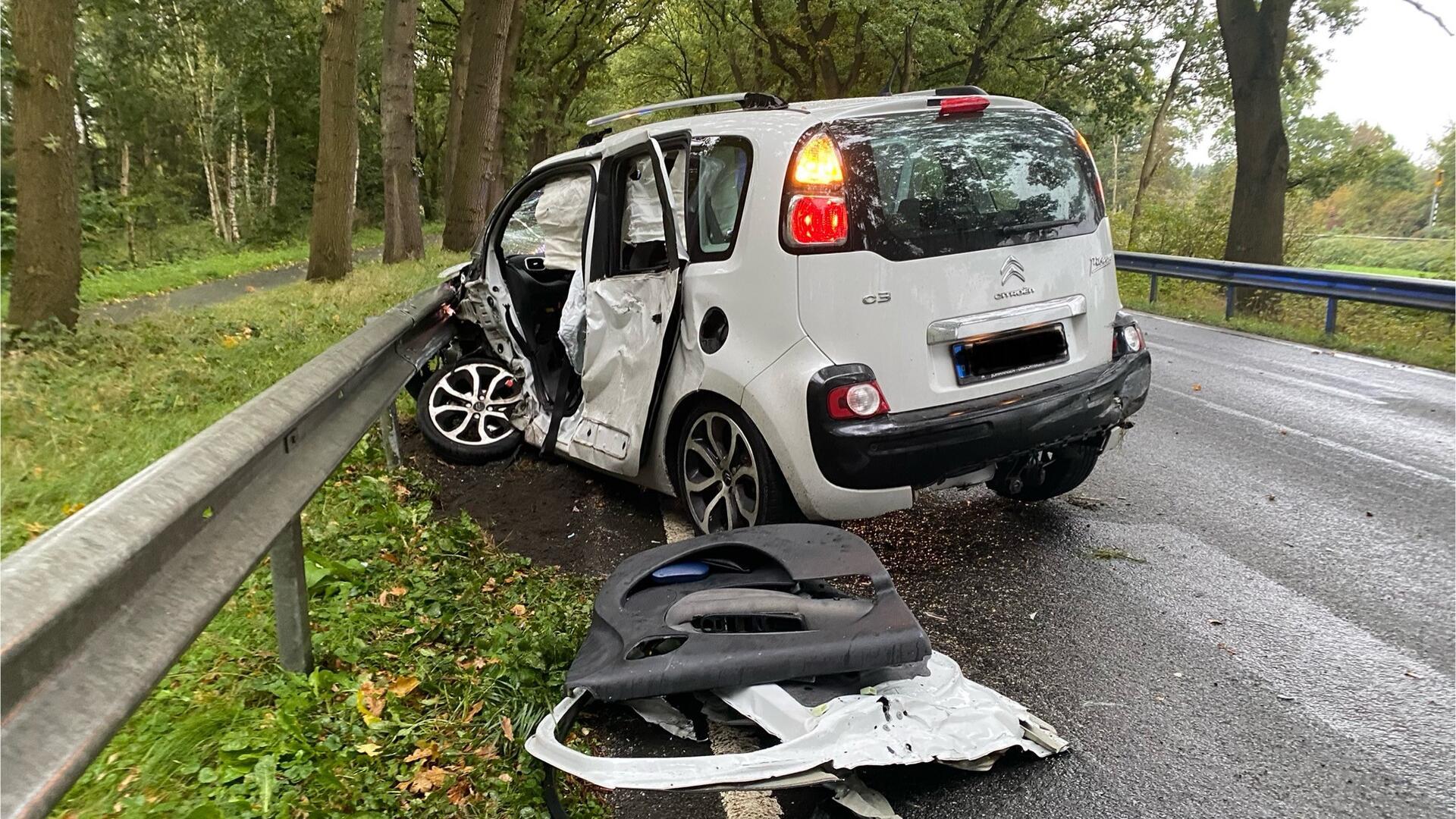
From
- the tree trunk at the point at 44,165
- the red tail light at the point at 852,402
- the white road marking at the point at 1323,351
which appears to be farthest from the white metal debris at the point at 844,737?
the white road marking at the point at 1323,351

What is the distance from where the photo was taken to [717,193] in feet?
13.0

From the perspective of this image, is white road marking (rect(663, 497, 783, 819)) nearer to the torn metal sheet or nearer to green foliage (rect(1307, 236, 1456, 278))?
the torn metal sheet

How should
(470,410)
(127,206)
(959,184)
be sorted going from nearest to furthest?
(959,184) < (470,410) < (127,206)

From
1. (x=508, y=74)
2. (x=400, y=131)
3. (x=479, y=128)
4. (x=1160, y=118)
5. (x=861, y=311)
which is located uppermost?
(x=1160, y=118)

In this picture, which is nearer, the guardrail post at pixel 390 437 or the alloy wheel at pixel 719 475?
the alloy wheel at pixel 719 475

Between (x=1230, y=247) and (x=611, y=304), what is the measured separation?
48.7 feet

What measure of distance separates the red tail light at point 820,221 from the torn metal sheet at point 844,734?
1.67 m

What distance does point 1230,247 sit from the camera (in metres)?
15.6

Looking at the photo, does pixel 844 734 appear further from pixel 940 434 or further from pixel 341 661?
pixel 341 661

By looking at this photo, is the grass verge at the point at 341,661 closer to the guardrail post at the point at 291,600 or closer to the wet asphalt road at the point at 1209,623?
the guardrail post at the point at 291,600

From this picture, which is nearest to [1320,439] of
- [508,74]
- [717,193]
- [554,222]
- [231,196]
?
[717,193]

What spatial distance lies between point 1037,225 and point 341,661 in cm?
322

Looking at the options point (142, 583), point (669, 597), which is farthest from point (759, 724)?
point (142, 583)

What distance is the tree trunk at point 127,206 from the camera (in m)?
21.7
